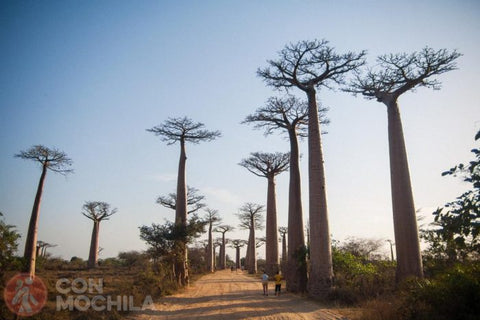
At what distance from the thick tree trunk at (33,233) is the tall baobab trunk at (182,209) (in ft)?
18.3

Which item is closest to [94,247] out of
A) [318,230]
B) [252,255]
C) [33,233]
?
[252,255]

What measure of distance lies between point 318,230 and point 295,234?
119 inches

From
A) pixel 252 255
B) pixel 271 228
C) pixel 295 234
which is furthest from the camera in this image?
pixel 252 255

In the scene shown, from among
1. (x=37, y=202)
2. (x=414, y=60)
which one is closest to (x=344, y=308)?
(x=414, y=60)

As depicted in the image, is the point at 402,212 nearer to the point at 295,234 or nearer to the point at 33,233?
the point at 295,234

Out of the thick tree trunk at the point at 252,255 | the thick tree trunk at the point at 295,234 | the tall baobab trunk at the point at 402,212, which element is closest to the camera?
the tall baobab trunk at the point at 402,212

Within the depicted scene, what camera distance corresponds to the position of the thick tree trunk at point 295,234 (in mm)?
11195

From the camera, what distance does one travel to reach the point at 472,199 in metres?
2.87

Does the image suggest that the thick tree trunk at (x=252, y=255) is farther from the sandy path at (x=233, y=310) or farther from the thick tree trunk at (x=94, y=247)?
the sandy path at (x=233, y=310)

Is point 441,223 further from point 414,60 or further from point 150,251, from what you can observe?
point 150,251

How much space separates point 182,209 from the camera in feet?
48.5

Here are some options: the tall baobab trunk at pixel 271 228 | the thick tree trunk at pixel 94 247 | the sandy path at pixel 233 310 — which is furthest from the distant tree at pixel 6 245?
the thick tree trunk at pixel 94 247

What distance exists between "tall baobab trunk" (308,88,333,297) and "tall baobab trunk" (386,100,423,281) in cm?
211

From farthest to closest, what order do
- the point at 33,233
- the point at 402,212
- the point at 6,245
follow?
the point at 33,233 < the point at 402,212 < the point at 6,245
